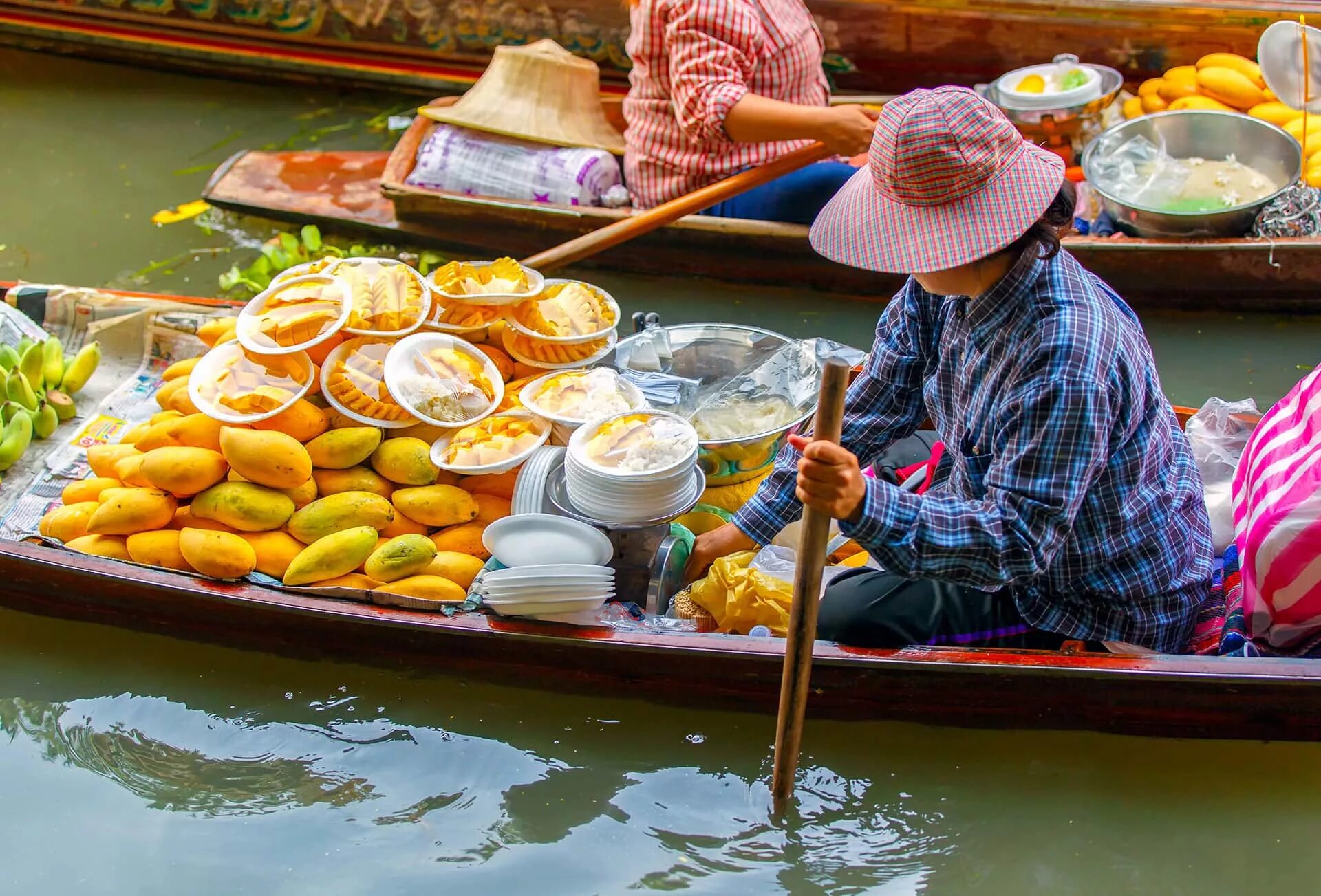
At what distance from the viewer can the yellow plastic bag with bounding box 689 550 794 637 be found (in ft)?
8.31

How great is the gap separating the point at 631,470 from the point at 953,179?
39.2 inches

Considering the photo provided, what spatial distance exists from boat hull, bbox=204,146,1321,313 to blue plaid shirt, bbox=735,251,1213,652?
1745 mm

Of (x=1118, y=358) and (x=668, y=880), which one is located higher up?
(x=1118, y=358)

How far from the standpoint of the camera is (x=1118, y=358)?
196cm

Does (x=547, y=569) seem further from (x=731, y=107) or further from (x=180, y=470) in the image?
(x=731, y=107)

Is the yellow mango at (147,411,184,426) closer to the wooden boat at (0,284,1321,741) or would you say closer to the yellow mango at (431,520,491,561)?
the wooden boat at (0,284,1321,741)

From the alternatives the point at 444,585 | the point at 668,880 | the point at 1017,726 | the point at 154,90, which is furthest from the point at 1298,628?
the point at 154,90

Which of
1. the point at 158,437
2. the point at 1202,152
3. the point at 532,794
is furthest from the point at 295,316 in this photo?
the point at 1202,152

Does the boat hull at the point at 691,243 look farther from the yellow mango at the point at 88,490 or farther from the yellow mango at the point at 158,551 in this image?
the yellow mango at the point at 158,551

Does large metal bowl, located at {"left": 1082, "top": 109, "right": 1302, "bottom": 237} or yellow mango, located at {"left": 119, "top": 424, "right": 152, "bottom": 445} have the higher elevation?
large metal bowl, located at {"left": 1082, "top": 109, "right": 1302, "bottom": 237}

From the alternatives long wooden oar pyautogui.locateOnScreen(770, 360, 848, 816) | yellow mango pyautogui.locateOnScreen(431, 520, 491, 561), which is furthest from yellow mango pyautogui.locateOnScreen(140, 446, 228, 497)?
long wooden oar pyautogui.locateOnScreen(770, 360, 848, 816)

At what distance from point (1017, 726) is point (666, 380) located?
4.10ft

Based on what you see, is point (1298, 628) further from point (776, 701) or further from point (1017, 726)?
point (776, 701)

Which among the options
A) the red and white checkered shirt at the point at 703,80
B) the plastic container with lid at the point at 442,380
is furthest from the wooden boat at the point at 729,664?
the red and white checkered shirt at the point at 703,80
